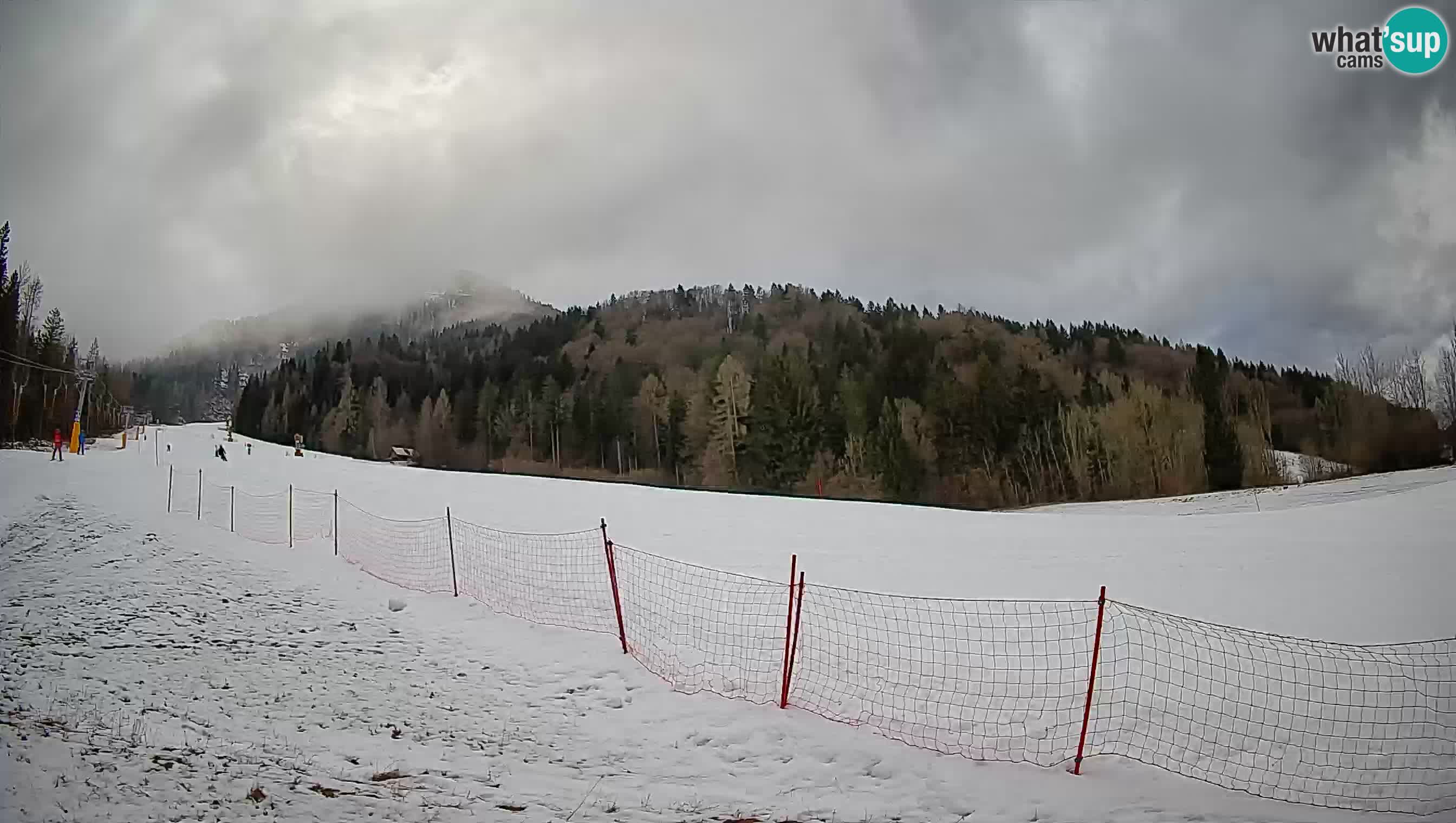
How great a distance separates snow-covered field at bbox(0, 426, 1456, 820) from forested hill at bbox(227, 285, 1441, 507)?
43.2 feet

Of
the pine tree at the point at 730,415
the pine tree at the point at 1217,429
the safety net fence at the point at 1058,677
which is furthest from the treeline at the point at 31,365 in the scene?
the pine tree at the point at 1217,429

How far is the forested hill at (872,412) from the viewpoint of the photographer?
40.1 metres

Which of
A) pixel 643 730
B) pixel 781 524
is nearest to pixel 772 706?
pixel 643 730

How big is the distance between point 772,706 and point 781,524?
11551 millimetres

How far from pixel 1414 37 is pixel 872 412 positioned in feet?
160

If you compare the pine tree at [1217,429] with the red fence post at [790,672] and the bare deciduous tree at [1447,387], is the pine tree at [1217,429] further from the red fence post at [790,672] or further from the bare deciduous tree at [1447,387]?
the red fence post at [790,672]

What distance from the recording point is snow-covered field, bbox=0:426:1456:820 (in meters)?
4.90

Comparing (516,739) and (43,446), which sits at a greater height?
(43,446)

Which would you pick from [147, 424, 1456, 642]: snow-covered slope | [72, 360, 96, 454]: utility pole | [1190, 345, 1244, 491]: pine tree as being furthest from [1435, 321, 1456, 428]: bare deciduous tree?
[72, 360, 96, 454]: utility pole

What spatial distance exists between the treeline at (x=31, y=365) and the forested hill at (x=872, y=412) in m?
29.4

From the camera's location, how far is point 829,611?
9.85 meters

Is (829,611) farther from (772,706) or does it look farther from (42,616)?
(42,616)

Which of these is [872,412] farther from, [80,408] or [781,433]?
[80,408]

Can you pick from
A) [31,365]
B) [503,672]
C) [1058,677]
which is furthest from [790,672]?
[31,365]
